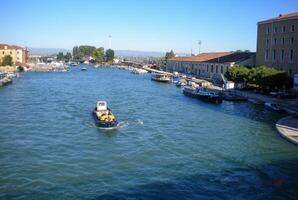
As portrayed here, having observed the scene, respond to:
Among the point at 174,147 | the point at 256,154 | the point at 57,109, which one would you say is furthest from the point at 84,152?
the point at 57,109

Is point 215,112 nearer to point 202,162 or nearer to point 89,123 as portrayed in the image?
point 89,123

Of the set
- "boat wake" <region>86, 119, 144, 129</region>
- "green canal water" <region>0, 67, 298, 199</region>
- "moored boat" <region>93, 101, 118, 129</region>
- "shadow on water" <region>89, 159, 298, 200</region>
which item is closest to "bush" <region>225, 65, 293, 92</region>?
"green canal water" <region>0, 67, 298, 199</region>

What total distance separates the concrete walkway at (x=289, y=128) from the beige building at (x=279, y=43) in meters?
24.7

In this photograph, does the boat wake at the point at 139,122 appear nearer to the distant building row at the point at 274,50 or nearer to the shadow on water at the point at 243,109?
the shadow on water at the point at 243,109

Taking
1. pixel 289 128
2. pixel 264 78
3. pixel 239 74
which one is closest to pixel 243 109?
pixel 264 78

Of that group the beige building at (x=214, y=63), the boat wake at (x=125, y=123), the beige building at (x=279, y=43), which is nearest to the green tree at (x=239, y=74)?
the beige building at (x=279, y=43)

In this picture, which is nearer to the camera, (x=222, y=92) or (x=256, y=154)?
(x=256, y=154)

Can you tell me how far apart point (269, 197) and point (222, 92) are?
42340 millimetres

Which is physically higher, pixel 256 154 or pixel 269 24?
pixel 269 24

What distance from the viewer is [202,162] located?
82.7ft

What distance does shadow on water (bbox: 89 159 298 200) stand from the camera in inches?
778

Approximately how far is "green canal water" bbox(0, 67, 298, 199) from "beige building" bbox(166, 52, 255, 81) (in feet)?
107

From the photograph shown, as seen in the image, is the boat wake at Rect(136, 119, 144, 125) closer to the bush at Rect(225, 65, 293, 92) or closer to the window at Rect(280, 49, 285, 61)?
the bush at Rect(225, 65, 293, 92)

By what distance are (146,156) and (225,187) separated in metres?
6.77
